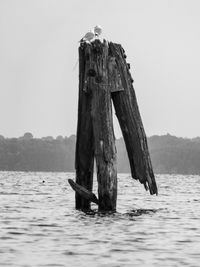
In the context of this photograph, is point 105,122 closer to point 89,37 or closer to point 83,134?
point 83,134

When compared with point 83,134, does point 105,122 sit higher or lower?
higher

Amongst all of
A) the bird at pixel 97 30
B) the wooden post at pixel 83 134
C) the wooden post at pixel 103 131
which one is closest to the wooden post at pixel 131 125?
the bird at pixel 97 30

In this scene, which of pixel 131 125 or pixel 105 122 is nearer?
pixel 105 122

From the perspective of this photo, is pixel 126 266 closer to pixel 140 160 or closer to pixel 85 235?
pixel 85 235

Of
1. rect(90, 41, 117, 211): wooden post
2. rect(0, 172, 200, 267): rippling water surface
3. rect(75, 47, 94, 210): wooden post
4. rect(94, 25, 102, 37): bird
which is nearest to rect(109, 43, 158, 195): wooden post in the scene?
rect(94, 25, 102, 37): bird

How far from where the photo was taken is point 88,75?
17141mm

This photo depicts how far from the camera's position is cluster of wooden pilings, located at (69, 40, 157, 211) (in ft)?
55.0

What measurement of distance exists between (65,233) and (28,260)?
3.53m

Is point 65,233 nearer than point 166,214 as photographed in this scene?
Yes

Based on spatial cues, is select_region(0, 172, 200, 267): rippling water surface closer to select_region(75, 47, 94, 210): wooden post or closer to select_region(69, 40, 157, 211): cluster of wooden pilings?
select_region(69, 40, 157, 211): cluster of wooden pilings

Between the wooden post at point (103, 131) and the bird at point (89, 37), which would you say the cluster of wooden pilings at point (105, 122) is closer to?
the wooden post at point (103, 131)

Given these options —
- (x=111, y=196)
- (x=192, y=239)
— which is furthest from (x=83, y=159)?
(x=192, y=239)

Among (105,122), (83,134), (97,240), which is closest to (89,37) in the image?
(105,122)

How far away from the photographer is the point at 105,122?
55.2 feet
